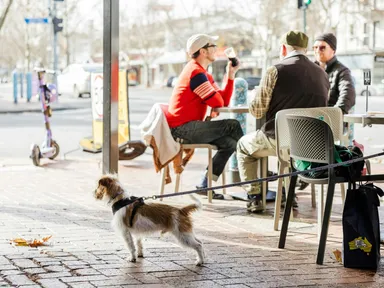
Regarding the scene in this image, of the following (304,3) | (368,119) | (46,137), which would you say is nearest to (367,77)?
(368,119)

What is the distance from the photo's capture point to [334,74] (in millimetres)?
8938

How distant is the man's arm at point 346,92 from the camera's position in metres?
8.72

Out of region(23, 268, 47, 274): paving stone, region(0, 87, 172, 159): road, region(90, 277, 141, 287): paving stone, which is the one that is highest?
region(23, 268, 47, 274): paving stone

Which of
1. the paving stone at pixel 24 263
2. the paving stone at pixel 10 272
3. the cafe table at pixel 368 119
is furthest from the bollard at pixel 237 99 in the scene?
the paving stone at pixel 10 272

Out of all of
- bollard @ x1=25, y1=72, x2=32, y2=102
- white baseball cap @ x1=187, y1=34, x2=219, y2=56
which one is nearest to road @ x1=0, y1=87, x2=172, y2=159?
Answer: white baseball cap @ x1=187, y1=34, x2=219, y2=56

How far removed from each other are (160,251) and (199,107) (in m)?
2.78

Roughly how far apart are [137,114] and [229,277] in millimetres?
23069

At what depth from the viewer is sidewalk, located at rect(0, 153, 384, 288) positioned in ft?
16.4

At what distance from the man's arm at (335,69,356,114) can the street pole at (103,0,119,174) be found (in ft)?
8.72

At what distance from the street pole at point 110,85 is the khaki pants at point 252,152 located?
1222 millimetres

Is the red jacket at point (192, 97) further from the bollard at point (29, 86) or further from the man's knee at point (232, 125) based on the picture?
the bollard at point (29, 86)

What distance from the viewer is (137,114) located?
2797cm

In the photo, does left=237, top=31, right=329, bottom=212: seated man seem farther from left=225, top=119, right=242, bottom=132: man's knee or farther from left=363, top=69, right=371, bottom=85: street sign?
left=225, top=119, right=242, bottom=132: man's knee

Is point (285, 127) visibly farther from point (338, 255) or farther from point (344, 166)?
point (338, 255)
